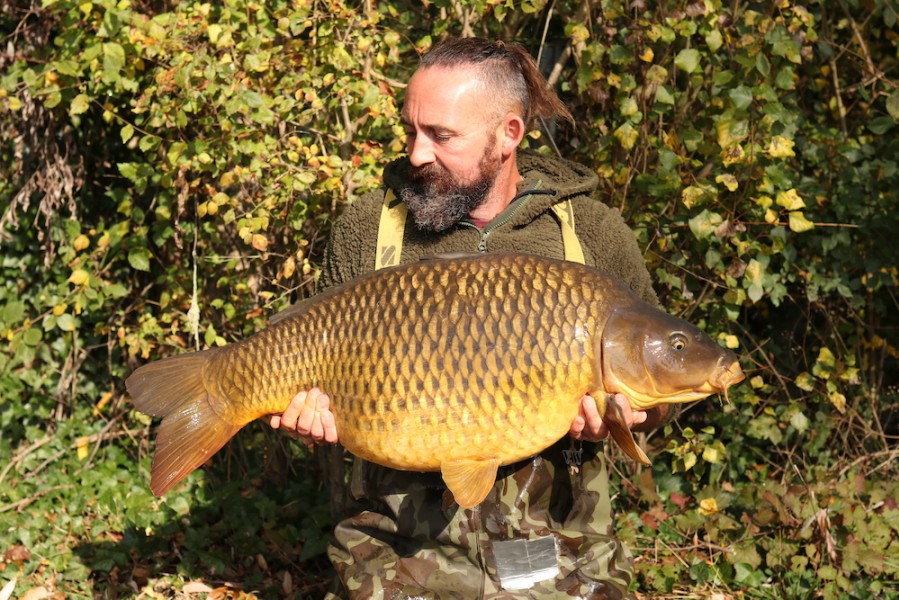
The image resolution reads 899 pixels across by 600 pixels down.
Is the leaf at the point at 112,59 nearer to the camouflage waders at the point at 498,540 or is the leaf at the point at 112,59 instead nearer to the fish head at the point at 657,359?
the camouflage waders at the point at 498,540

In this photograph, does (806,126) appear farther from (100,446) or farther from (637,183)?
(100,446)

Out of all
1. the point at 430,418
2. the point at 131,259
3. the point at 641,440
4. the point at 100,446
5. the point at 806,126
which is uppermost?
the point at 430,418

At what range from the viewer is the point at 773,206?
2982 millimetres

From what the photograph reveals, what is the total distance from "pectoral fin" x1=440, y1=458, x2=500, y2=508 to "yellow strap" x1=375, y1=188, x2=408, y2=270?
1.79 feet

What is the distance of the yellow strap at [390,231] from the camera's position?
2332 mm

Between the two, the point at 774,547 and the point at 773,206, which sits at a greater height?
the point at 773,206

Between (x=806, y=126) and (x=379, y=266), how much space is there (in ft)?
6.06

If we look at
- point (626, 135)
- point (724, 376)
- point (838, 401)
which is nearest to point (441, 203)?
point (724, 376)

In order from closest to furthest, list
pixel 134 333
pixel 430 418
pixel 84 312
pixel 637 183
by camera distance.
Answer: pixel 430 418
pixel 637 183
pixel 134 333
pixel 84 312

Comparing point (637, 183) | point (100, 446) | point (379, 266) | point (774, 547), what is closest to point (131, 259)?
point (100, 446)

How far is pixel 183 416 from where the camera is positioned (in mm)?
2133

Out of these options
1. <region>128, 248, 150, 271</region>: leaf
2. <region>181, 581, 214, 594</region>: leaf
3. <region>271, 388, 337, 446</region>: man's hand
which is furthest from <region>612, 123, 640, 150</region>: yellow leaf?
<region>181, 581, 214, 594</region>: leaf

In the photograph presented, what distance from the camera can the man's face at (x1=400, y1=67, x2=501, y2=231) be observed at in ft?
7.36

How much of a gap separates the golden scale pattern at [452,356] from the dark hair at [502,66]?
539 mm
